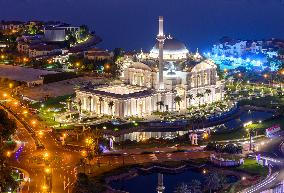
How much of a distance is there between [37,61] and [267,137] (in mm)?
25447

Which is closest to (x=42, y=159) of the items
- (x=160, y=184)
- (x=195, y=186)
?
(x=160, y=184)

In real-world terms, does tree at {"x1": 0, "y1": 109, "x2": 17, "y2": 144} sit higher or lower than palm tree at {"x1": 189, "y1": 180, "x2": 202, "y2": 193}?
higher

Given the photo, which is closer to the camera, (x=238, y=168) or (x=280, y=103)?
(x=238, y=168)

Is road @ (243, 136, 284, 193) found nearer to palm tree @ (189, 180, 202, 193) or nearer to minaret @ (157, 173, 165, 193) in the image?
palm tree @ (189, 180, 202, 193)

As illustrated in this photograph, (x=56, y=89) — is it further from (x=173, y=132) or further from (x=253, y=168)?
(x=253, y=168)

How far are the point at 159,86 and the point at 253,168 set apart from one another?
38.8 feet

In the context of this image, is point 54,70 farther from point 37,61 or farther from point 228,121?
point 228,121

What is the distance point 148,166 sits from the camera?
24578mm

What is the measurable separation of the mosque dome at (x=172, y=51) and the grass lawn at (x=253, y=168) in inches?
531

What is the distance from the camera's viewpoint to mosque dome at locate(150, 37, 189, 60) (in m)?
37.3

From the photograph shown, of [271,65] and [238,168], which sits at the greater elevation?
[271,65]

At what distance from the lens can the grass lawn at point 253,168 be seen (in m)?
23.5

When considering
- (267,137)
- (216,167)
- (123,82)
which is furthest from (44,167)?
(123,82)

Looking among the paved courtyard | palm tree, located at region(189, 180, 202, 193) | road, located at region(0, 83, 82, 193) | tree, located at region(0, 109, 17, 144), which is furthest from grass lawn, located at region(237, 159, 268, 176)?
the paved courtyard
